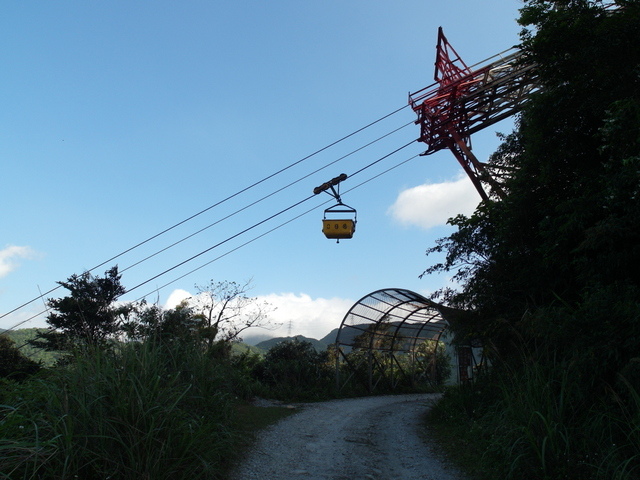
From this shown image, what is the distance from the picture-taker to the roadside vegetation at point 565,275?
491 cm

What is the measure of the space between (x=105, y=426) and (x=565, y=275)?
6.92 m

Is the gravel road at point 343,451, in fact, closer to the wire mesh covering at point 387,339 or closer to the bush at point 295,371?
the bush at point 295,371

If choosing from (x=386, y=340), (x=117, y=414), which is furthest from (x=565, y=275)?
(x=386, y=340)

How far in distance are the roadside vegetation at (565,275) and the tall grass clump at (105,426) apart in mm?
3454

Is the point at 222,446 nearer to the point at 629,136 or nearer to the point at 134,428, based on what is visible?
the point at 134,428

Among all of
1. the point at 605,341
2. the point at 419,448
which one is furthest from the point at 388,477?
the point at 605,341

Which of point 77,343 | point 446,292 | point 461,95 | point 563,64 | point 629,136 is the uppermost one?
point 461,95

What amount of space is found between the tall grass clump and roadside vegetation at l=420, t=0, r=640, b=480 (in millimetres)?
3454

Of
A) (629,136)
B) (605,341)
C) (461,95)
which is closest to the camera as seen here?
(605,341)

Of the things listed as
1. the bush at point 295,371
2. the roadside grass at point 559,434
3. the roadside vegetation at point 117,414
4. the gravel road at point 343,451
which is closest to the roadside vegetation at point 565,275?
the roadside grass at point 559,434

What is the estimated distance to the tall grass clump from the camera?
3902 millimetres

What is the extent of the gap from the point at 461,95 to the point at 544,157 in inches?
260

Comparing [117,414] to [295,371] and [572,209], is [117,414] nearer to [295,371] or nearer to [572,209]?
[572,209]

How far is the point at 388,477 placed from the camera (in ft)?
19.8
